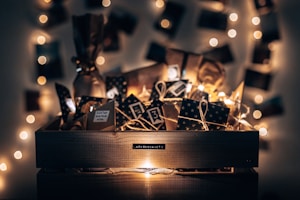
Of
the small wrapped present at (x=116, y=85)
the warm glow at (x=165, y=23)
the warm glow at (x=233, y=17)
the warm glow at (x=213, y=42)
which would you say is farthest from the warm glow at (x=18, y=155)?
the warm glow at (x=233, y=17)

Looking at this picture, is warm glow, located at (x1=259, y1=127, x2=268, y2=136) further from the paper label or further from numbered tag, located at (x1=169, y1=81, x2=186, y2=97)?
the paper label

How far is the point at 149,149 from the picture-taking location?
3.45 feet

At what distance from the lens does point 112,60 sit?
1.51 metres

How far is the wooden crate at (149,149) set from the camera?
3.44 feet

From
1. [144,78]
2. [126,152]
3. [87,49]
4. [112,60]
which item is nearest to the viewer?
[126,152]

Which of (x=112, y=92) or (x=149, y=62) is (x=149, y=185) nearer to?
(x=112, y=92)

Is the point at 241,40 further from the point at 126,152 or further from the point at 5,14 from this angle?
the point at 5,14

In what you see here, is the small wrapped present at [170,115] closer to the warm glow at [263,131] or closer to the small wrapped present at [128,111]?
the small wrapped present at [128,111]

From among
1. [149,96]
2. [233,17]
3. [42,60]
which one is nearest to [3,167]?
[42,60]

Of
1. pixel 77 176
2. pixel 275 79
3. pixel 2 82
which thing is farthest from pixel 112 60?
pixel 275 79

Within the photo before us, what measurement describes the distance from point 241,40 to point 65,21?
758mm

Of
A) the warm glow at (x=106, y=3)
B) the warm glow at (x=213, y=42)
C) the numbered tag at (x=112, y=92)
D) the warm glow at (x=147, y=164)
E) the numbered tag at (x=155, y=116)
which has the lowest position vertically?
the warm glow at (x=147, y=164)

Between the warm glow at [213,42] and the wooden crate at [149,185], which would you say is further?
the warm glow at [213,42]

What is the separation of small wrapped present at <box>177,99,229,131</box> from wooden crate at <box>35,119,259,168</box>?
40 millimetres
